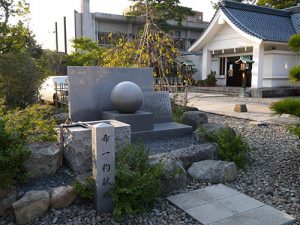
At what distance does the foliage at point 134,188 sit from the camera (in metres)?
3.20

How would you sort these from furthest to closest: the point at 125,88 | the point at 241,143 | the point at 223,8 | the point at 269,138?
1. the point at 223,8
2. the point at 269,138
3. the point at 125,88
4. the point at 241,143

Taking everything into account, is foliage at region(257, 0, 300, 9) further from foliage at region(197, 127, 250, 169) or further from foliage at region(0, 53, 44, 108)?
foliage at region(197, 127, 250, 169)

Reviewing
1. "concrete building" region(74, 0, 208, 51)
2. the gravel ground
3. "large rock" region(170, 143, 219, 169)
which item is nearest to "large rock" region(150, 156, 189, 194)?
the gravel ground

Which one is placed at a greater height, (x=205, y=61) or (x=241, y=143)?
(x=205, y=61)

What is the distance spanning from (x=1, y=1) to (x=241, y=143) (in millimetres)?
10775

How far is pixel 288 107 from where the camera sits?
4.49 m

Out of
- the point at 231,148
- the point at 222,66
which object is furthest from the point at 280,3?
the point at 231,148

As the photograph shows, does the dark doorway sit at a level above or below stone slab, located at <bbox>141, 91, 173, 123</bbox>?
above

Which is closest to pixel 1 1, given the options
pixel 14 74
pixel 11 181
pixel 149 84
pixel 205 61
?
pixel 14 74

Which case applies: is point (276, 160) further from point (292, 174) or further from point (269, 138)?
point (269, 138)

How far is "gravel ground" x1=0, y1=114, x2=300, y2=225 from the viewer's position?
3.26 metres

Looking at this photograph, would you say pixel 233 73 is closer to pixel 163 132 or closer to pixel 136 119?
pixel 163 132

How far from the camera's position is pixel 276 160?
5121 millimetres

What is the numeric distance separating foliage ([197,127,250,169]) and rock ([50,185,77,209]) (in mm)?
2530
